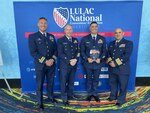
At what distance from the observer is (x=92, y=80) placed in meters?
4.26

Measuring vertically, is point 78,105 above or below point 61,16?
below

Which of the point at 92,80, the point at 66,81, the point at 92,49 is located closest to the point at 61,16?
the point at 92,49

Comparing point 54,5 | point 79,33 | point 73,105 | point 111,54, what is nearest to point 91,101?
point 73,105

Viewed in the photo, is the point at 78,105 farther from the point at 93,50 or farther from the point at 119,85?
the point at 93,50

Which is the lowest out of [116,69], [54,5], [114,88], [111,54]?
[114,88]

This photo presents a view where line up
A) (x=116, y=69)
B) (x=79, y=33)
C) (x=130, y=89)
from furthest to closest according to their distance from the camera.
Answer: (x=130, y=89)
(x=79, y=33)
(x=116, y=69)

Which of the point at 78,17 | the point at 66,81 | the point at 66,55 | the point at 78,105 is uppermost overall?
the point at 78,17

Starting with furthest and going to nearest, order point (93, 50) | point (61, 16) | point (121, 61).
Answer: point (61, 16), point (93, 50), point (121, 61)

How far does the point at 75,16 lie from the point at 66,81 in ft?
3.94

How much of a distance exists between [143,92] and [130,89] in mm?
276

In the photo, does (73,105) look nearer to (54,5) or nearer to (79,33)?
(79,33)

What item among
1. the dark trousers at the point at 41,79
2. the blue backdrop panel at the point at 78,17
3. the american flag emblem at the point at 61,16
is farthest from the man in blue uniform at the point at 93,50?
the dark trousers at the point at 41,79

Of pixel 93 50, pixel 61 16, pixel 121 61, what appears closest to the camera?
pixel 121 61

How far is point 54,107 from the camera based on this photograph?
4.12m
